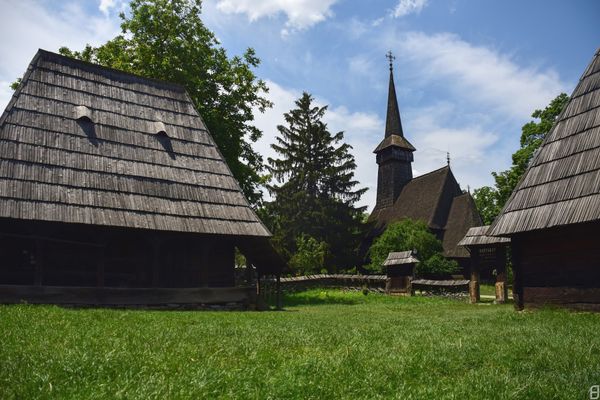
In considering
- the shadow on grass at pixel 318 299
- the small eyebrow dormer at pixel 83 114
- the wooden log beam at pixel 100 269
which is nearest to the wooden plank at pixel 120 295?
the wooden log beam at pixel 100 269

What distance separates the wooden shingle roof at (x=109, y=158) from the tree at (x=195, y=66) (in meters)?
6.32

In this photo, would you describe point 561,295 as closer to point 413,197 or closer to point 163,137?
point 163,137

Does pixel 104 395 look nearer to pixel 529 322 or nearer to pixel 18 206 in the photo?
pixel 529 322

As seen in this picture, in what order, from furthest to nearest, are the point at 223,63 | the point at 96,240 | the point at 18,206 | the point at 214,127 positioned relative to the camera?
→ 1. the point at 223,63
2. the point at 214,127
3. the point at 96,240
4. the point at 18,206

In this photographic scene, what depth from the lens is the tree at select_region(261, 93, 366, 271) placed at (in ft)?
125

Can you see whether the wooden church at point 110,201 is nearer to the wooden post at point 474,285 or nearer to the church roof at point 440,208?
the wooden post at point 474,285

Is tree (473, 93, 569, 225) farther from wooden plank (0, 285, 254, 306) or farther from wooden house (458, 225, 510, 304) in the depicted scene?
wooden plank (0, 285, 254, 306)

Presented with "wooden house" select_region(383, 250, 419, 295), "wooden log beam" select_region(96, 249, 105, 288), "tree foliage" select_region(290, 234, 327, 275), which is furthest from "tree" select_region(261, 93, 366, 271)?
"wooden log beam" select_region(96, 249, 105, 288)

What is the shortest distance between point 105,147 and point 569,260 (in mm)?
15227

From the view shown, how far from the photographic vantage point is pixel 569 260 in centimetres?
1360

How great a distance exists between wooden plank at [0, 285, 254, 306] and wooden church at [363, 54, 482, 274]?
22.1 m

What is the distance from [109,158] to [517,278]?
13969 mm

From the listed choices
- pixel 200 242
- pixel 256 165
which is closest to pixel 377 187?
pixel 256 165

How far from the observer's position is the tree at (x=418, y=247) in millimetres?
29719
